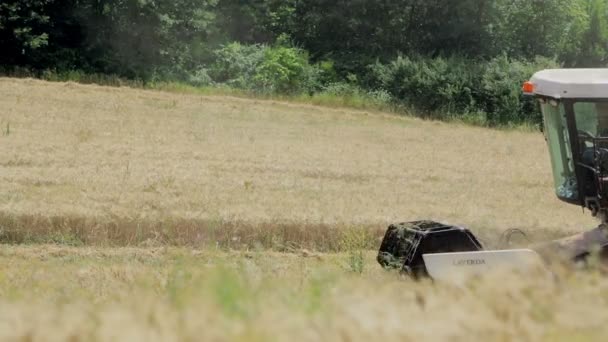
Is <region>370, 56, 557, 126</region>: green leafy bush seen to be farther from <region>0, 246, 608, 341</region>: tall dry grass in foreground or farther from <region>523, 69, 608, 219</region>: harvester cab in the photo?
<region>0, 246, 608, 341</region>: tall dry grass in foreground

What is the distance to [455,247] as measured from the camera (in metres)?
7.56

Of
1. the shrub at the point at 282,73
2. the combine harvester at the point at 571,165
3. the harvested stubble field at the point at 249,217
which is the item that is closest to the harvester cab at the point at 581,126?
the combine harvester at the point at 571,165

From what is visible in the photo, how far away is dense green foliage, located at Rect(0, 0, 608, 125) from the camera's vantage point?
32.2 m

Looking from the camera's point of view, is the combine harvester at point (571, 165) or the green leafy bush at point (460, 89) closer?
the combine harvester at point (571, 165)

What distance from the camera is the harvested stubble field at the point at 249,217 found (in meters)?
2.94

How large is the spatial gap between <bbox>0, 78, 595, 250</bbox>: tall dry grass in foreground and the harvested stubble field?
45 mm

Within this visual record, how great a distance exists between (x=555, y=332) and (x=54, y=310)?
5.72 feet

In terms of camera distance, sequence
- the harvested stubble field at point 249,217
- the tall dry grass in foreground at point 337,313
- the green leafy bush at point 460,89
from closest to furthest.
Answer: the tall dry grass in foreground at point 337,313 → the harvested stubble field at point 249,217 → the green leafy bush at point 460,89

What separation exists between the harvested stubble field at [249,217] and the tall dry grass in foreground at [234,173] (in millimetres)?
45

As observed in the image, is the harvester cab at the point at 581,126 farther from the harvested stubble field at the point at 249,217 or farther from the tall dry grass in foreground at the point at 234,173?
the tall dry grass in foreground at the point at 234,173

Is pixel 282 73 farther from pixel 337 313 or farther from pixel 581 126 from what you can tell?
pixel 337 313

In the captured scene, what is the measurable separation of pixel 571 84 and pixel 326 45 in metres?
33.0

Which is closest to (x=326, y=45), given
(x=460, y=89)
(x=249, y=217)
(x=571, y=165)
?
(x=460, y=89)

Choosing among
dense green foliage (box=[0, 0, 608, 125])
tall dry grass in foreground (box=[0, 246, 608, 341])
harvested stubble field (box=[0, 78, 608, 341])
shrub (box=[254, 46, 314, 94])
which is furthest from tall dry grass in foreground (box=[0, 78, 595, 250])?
shrub (box=[254, 46, 314, 94])
